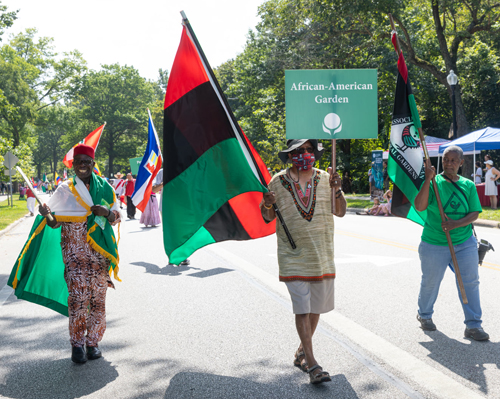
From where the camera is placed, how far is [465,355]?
4438mm

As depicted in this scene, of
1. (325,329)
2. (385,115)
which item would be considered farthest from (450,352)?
(385,115)

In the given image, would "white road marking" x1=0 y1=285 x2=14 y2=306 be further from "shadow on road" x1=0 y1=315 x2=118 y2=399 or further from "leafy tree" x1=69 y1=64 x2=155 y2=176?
"leafy tree" x1=69 y1=64 x2=155 y2=176

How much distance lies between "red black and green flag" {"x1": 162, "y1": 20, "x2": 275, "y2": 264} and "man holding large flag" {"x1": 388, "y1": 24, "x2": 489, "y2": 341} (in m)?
1.68

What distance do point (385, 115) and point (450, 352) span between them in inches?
1183

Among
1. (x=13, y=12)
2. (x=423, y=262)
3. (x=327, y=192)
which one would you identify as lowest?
(x=423, y=262)

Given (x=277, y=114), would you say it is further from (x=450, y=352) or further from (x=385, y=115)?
(x=450, y=352)

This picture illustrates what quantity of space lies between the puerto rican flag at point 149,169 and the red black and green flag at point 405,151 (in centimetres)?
556

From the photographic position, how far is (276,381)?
157 inches

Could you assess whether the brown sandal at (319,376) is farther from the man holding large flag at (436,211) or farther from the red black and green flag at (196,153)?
the man holding large flag at (436,211)

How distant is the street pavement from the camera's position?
3.89 m

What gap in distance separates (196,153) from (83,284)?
149 cm

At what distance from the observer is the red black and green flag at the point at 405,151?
17.5 ft

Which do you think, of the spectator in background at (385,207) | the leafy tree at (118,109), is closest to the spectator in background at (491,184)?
the spectator in background at (385,207)

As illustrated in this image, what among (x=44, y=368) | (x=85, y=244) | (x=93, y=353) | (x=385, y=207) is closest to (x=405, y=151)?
(x=85, y=244)
